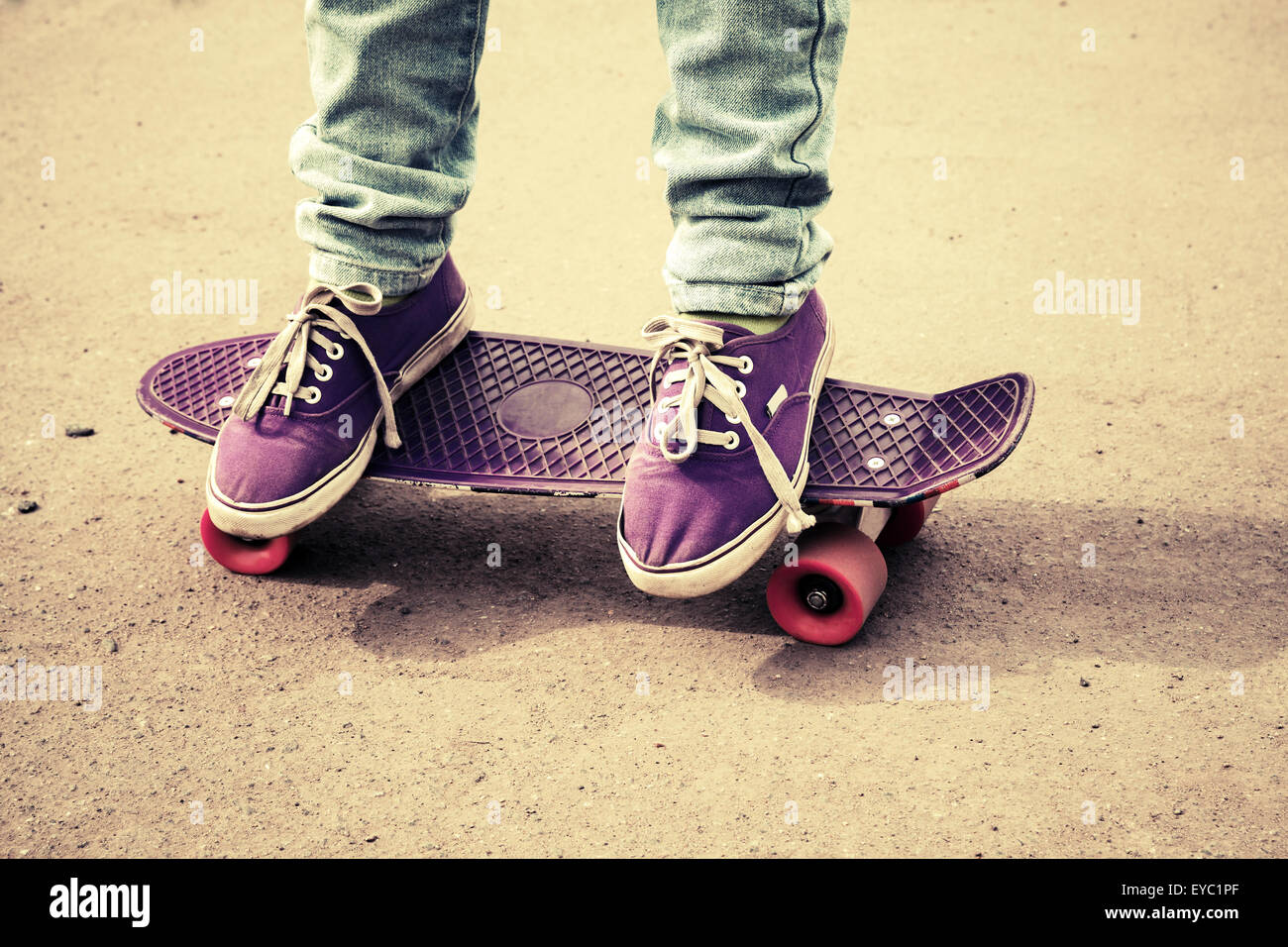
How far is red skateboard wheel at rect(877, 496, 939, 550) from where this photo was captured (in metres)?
2.10

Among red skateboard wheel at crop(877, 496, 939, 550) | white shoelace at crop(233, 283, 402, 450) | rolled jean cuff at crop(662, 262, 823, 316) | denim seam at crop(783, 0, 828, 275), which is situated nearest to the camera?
denim seam at crop(783, 0, 828, 275)

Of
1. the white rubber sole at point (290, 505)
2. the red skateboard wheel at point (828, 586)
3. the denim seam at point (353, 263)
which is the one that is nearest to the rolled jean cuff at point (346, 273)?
the denim seam at point (353, 263)

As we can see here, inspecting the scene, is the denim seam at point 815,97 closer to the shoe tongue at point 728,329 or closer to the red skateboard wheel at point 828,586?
the shoe tongue at point 728,329

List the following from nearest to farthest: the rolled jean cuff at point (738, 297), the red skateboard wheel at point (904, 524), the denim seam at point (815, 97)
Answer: the denim seam at point (815, 97)
the rolled jean cuff at point (738, 297)
the red skateboard wheel at point (904, 524)

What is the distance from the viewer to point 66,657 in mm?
1925

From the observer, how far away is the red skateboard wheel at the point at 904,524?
6.88 ft

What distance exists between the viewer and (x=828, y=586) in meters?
1.86

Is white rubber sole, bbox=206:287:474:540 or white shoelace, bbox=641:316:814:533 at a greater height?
white shoelace, bbox=641:316:814:533

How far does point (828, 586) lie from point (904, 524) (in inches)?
12.6

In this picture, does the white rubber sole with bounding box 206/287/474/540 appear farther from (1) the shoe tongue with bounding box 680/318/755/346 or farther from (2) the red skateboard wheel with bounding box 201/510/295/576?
(1) the shoe tongue with bounding box 680/318/755/346

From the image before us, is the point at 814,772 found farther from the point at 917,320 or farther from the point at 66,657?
the point at 917,320

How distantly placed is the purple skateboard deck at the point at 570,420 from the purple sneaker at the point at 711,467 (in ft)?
0.34

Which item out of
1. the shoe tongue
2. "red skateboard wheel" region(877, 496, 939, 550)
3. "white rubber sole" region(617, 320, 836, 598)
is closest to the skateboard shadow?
"red skateboard wheel" region(877, 496, 939, 550)

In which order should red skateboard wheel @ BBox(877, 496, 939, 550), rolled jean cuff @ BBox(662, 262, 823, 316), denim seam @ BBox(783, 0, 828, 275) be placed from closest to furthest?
denim seam @ BBox(783, 0, 828, 275) → rolled jean cuff @ BBox(662, 262, 823, 316) → red skateboard wheel @ BBox(877, 496, 939, 550)
